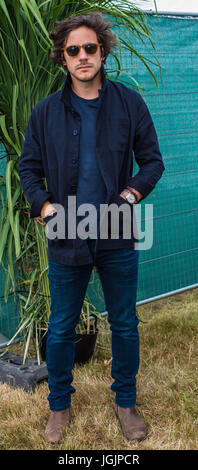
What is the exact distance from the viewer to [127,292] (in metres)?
2.13

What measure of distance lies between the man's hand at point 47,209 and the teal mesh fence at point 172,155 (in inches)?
59.5

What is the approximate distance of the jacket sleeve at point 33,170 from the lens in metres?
2.06

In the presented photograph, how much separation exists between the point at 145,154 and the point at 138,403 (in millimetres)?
1191

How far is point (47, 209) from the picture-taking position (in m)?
2.06

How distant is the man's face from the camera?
1957mm

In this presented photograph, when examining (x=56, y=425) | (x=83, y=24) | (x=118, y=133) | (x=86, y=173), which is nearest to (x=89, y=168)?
(x=86, y=173)

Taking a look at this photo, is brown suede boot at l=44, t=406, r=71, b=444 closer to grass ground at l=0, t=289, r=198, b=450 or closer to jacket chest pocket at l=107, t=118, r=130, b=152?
grass ground at l=0, t=289, r=198, b=450

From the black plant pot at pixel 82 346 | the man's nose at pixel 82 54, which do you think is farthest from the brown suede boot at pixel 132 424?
the man's nose at pixel 82 54

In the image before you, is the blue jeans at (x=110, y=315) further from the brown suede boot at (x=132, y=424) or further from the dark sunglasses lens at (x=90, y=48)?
the dark sunglasses lens at (x=90, y=48)

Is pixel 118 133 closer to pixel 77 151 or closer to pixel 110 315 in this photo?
pixel 77 151

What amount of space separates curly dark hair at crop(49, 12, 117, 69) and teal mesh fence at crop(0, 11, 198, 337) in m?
1.48
